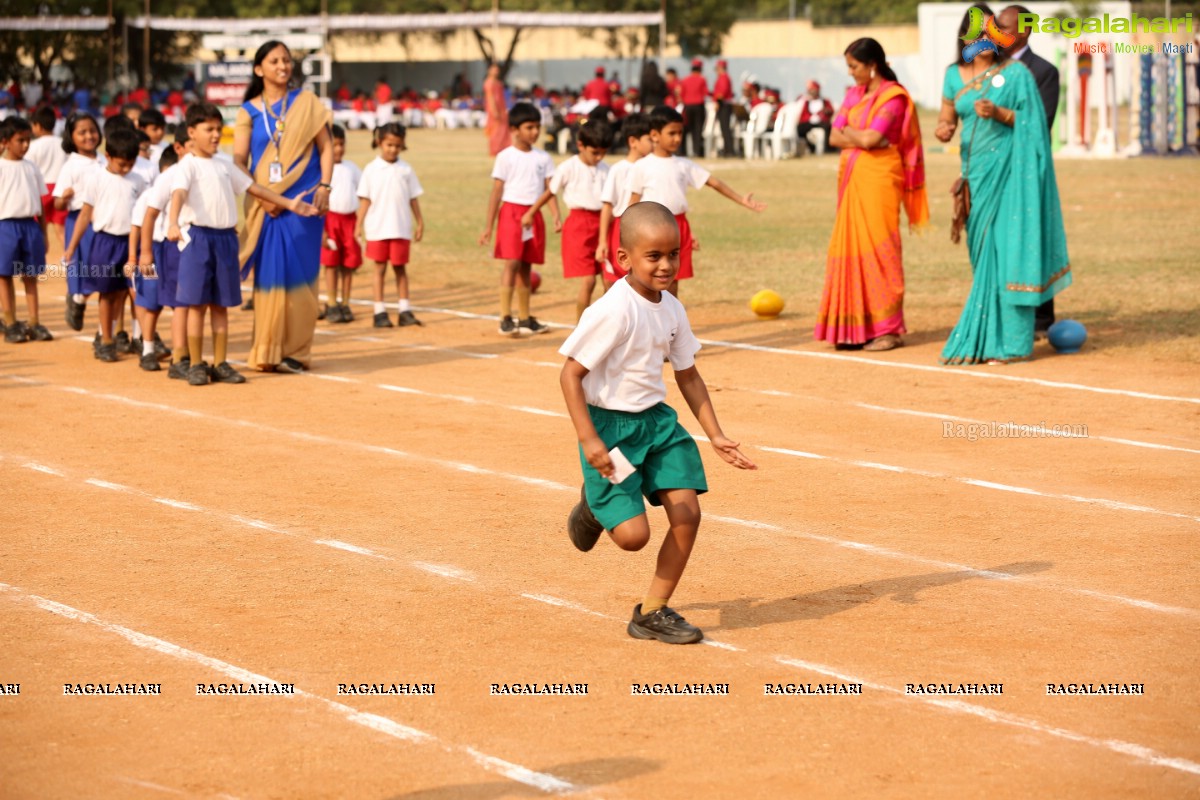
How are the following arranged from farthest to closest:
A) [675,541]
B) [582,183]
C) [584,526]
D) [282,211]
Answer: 1. [582,183]
2. [282,211]
3. [584,526]
4. [675,541]

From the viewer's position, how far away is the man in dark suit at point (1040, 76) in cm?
1231

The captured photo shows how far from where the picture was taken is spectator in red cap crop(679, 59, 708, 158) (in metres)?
33.8

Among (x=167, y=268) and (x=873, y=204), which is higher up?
(x=873, y=204)

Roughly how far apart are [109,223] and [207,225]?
5.37 ft

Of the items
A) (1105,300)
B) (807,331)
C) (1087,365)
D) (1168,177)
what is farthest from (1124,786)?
(1168,177)

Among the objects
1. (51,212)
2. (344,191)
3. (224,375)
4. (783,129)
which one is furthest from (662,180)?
(783,129)

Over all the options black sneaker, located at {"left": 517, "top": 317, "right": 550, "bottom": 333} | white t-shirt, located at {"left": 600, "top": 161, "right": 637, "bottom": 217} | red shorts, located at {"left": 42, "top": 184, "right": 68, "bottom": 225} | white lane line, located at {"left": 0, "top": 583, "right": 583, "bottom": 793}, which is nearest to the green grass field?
black sneaker, located at {"left": 517, "top": 317, "right": 550, "bottom": 333}

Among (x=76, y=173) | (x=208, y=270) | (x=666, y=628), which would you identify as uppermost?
(x=76, y=173)

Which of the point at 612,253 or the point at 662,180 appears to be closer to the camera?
the point at 662,180

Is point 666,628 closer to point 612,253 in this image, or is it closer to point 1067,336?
point 612,253

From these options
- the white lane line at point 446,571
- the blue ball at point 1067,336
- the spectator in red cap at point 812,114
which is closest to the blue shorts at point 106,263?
the white lane line at point 446,571

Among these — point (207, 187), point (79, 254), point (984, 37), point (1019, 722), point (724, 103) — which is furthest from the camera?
point (724, 103)

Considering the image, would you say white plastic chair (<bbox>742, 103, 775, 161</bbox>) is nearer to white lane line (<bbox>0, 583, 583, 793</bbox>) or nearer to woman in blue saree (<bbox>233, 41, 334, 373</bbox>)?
woman in blue saree (<bbox>233, 41, 334, 373</bbox>)

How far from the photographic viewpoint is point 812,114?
1460 inches
